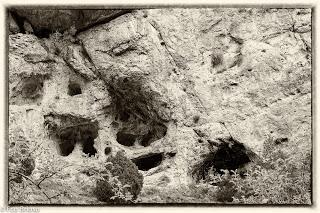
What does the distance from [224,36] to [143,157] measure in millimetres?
3334

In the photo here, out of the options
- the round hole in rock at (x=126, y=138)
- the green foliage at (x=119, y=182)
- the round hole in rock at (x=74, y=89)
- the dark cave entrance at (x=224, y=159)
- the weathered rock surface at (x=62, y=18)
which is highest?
the weathered rock surface at (x=62, y=18)

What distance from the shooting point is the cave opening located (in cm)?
1345

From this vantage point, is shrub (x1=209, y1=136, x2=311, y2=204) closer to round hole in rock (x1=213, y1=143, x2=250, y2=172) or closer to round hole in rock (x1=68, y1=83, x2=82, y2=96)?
round hole in rock (x1=213, y1=143, x2=250, y2=172)

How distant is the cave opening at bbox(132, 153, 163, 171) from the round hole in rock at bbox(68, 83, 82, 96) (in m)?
2.23

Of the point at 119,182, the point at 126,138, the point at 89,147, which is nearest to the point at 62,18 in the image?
the point at 89,147

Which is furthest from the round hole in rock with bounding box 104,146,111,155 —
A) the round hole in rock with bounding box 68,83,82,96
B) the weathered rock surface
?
the weathered rock surface

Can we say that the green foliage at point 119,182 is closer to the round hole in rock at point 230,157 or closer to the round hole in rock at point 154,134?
the round hole in rock at point 154,134

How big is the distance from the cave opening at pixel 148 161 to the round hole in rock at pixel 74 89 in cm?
223

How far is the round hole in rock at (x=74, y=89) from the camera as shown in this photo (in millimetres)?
14023

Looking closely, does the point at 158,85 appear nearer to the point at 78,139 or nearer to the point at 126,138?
the point at 126,138

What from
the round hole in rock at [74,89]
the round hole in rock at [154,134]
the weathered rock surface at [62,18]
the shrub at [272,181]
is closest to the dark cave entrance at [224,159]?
the shrub at [272,181]

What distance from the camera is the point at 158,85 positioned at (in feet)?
43.8

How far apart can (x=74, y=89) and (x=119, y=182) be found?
9.76 feet

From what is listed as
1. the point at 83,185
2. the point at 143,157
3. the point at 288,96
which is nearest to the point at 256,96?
the point at 288,96
